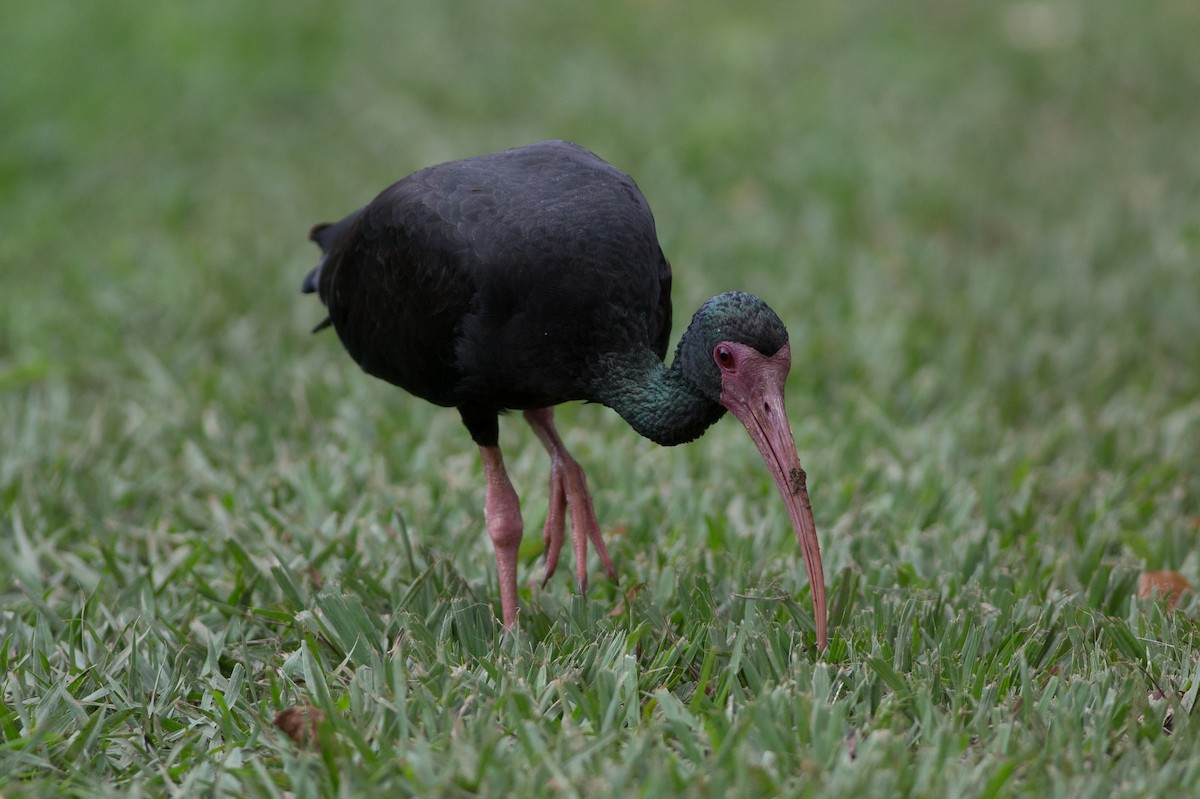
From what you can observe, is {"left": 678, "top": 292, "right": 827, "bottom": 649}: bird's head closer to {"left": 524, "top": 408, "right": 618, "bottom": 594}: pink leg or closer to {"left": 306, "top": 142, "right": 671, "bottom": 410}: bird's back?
{"left": 306, "top": 142, "right": 671, "bottom": 410}: bird's back

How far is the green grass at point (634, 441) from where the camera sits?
3148 millimetres

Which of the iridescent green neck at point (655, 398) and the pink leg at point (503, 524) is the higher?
the iridescent green neck at point (655, 398)

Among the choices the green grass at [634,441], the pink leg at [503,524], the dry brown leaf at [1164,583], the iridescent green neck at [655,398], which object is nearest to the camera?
the green grass at [634,441]

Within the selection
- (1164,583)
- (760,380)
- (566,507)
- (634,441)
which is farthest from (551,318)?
(1164,583)

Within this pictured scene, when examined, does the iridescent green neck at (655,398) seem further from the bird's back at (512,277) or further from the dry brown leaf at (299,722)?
the dry brown leaf at (299,722)

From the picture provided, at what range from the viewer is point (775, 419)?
11.0 feet

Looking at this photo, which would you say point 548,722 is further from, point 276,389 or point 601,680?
point 276,389

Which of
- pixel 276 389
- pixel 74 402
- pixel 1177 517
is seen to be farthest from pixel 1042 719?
pixel 74 402

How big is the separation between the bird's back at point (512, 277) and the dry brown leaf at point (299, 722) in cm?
97

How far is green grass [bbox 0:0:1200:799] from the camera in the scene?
315cm

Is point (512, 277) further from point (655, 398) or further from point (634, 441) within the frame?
point (634, 441)

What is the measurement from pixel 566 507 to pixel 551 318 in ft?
3.04

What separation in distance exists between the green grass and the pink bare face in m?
0.26

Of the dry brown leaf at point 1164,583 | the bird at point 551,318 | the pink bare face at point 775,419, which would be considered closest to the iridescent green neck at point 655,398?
the bird at point 551,318
